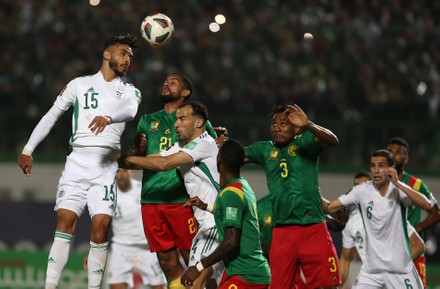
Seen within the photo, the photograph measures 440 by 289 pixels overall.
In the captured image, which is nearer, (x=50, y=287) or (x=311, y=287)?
(x=50, y=287)

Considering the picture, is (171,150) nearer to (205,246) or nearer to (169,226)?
(169,226)

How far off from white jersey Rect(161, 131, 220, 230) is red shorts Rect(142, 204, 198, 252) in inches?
18.6

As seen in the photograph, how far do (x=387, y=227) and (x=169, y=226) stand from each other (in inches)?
89.3

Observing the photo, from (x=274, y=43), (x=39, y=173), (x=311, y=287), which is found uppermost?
(x=274, y=43)

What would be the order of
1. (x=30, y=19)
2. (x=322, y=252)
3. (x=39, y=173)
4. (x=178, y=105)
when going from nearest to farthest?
(x=322, y=252) < (x=178, y=105) < (x=39, y=173) < (x=30, y=19)

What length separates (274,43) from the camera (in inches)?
667

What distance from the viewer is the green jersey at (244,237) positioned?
7543mm

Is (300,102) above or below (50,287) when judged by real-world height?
above

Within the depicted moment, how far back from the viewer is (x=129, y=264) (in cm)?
1284

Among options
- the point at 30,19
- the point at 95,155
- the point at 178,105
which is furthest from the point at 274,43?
the point at 95,155

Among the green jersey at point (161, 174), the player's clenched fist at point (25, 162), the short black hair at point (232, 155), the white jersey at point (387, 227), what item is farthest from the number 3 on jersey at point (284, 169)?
the player's clenched fist at point (25, 162)

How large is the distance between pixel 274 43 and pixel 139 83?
2.57 m

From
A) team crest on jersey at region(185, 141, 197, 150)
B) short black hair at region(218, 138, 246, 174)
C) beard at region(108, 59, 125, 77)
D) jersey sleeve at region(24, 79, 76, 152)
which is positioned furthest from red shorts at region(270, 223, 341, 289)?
jersey sleeve at region(24, 79, 76, 152)

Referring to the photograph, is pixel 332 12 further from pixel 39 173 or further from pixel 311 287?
pixel 311 287
